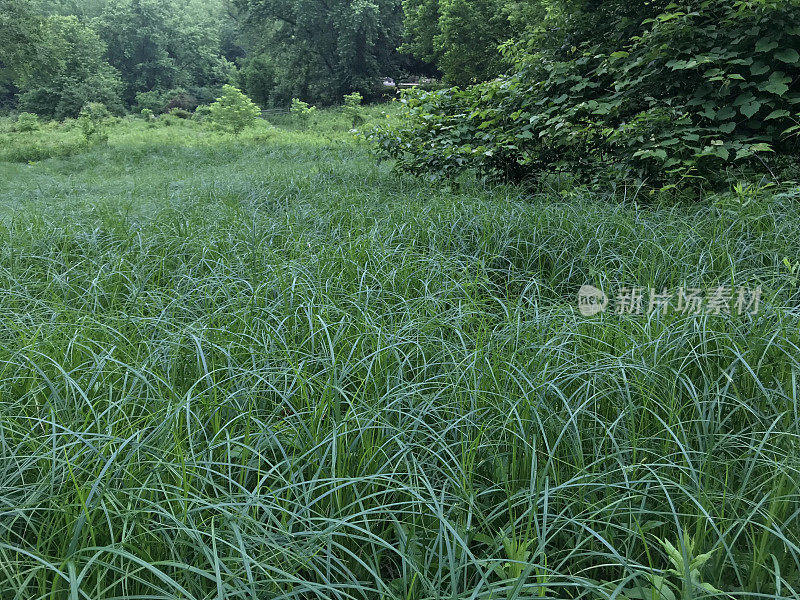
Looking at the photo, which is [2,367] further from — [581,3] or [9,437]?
[581,3]

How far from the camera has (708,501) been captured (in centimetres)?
102

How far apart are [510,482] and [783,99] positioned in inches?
129

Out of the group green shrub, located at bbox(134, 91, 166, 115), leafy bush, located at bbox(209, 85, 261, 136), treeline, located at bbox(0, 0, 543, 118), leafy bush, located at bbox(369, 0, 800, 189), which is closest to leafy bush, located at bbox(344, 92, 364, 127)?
leafy bush, located at bbox(209, 85, 261, 136)

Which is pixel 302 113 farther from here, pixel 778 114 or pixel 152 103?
pixel 778 114

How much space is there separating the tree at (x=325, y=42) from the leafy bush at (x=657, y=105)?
24775mm

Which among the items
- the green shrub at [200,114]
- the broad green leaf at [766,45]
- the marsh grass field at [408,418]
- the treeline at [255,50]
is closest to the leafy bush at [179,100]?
the treeline at [255,50]

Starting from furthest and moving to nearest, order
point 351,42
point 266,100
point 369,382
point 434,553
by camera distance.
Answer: point 266,100, point 351,42, point 369,382, point 434,553

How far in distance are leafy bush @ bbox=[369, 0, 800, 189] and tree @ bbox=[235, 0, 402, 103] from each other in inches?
975

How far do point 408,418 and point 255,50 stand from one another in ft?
115

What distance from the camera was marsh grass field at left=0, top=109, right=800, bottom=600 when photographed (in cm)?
97

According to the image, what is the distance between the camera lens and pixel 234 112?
17.6m

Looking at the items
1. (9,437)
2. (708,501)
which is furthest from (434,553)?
(9,437)

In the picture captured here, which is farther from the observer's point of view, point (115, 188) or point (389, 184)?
point (115, 188)

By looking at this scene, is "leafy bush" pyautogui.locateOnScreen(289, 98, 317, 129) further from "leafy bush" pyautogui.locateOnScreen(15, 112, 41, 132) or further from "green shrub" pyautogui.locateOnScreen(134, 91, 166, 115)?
"green shrub" pyautogui.locateOnScreen(134, 91, 166, 115)
